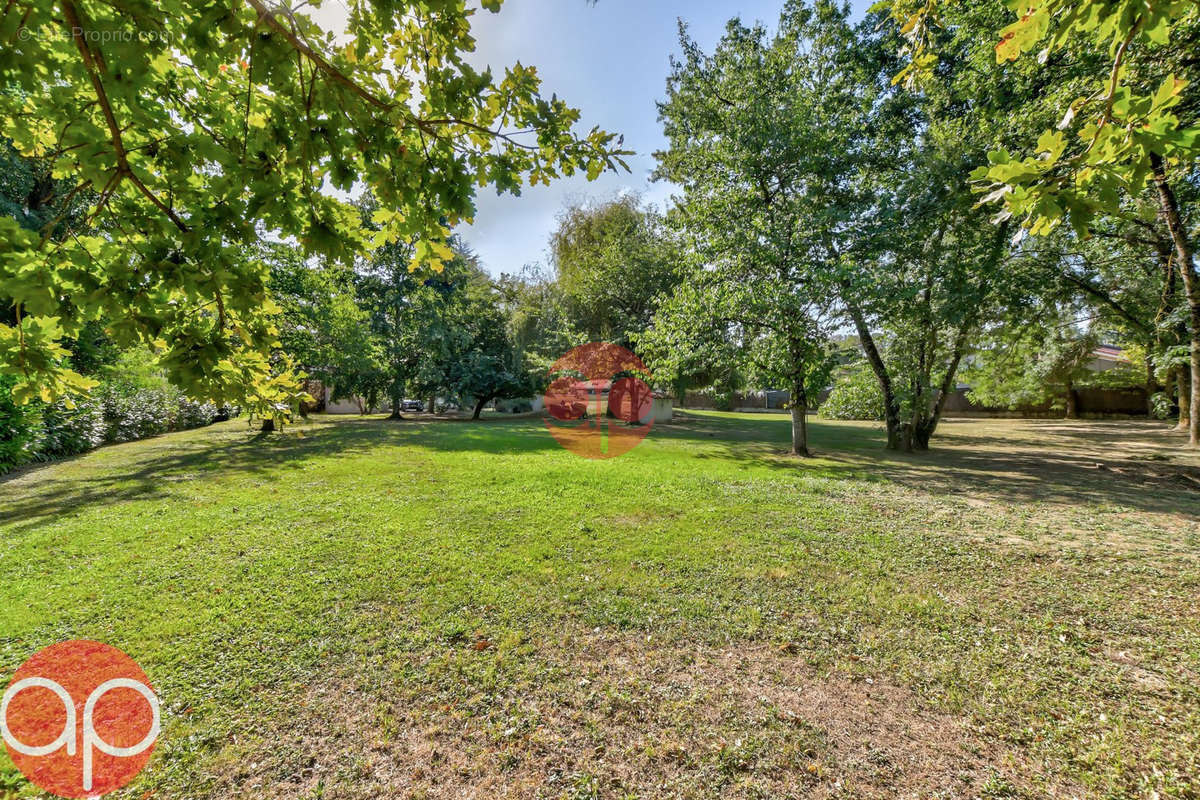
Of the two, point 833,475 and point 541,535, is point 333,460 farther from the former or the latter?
point 833,475

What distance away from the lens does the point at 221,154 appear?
6.48 ft

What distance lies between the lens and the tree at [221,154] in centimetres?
183

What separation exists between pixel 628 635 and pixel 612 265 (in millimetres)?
15094

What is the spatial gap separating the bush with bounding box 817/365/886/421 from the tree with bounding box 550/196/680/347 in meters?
7.22

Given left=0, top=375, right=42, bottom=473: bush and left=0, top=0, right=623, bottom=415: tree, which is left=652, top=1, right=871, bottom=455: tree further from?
left=0, top=375, right=42, bottom=473: bush

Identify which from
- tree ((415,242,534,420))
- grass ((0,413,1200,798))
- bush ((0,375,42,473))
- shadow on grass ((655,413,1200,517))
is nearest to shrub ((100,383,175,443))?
bush ((0,375,42,473))

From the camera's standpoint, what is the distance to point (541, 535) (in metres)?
4.88

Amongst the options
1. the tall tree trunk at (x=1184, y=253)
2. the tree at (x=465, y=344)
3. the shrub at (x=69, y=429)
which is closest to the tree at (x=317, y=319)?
the tree at (x=465, y=344)

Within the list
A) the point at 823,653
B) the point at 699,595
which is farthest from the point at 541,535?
the point at 823,653

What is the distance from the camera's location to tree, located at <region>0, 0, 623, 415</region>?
6.00ft
